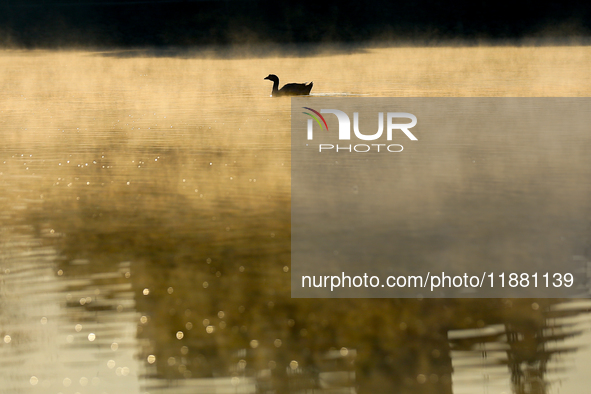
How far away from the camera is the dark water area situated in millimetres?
13479

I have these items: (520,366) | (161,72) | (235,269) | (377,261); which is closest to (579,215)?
(377,261)

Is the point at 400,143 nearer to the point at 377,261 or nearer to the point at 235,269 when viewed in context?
the point at 377,261

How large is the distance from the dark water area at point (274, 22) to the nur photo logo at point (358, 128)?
7.28m

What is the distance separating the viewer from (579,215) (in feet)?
11.5

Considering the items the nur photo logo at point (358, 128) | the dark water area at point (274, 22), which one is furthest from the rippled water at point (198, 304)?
the dark water area at point (274, 22)

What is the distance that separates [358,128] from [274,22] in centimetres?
882

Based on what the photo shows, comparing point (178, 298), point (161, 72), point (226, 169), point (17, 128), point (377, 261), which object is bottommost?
point (178, 298)

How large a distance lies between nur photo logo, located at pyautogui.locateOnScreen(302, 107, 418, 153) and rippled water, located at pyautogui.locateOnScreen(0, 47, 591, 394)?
50cm

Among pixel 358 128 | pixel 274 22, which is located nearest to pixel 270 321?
pixel 358 128

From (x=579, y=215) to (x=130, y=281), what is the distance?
2.64 meters

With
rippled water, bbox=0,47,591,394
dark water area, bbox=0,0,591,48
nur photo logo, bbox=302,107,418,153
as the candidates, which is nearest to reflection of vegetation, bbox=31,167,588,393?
rippled water, bbox=0,47,591,394

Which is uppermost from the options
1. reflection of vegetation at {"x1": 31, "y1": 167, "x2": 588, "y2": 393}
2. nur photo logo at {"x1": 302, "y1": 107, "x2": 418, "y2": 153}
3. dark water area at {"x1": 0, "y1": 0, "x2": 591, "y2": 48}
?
dark water area at {"x1": 0, "y1": 0, "x2": 591, "y2": 48}

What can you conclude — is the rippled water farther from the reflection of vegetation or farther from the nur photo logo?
the nur photo logo

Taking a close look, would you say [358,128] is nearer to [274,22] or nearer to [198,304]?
[198,304]
